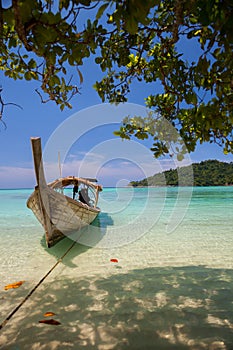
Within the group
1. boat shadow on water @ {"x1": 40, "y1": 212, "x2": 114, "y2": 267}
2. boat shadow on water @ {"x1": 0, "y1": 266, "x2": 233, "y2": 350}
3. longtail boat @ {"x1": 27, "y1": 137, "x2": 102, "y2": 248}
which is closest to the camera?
boat shadow on water @ {"x1": 0, "y1": 266, "x2": 233, "y2": 350}

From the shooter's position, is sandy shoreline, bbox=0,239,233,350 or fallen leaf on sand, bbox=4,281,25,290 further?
fallen leaf on sand, bbox=4,281,25,290

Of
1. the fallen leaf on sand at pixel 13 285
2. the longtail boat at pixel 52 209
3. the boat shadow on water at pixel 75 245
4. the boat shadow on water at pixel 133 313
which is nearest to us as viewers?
the boat shadow on water at pixel 133 313

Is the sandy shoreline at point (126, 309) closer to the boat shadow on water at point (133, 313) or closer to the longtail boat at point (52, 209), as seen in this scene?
the boat shadow on water at point (133, 313)

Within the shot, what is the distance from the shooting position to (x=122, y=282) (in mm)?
3447

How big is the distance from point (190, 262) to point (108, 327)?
264 centimetres

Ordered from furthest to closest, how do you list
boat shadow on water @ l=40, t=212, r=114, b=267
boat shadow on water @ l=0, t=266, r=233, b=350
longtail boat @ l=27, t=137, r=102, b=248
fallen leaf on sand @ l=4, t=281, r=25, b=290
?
boat shadow on water @ l=40, t=212, r=114, b=267
longtail boat @ l=27, t=137, r=102, b=248
fallen leaf on sand @ l=4, t=281, r=25, b=290
boat shadow on water @ l=0, t=266, r=233, b=350

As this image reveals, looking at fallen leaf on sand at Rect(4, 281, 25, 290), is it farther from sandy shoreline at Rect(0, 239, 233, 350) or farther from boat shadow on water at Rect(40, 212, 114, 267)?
boat shadow on water at Rect(40, 212, 114, 267)

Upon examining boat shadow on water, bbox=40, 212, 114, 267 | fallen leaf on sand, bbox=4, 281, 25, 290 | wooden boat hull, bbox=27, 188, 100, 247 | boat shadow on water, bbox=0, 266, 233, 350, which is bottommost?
boat shadow on water, bbox=40, 212, 114, 267

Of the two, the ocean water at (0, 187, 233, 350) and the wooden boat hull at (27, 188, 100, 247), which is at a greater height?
the wooden boat hull at (27, 188, 100, 247)

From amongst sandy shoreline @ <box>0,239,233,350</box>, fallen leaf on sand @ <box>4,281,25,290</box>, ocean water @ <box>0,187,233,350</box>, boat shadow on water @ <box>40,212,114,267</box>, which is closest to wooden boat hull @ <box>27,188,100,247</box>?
boat shadow on water @ <box>40,212,114,267</box>

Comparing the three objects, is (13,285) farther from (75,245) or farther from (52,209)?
(75,245)

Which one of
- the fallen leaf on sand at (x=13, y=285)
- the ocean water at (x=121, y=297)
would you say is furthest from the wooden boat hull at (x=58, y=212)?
the fallen leaf on sand at (x=13, y=285)

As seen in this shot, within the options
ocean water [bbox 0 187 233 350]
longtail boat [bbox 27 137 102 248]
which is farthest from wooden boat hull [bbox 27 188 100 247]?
ocean water [bbox 0 187 233 350]

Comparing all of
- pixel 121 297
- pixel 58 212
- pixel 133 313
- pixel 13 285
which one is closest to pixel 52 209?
pixel 58 212
